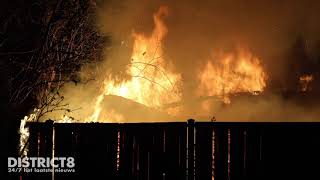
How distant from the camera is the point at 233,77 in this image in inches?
573

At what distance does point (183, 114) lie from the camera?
14320 millimetres

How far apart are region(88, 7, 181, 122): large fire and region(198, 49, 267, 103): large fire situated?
114 centimetres

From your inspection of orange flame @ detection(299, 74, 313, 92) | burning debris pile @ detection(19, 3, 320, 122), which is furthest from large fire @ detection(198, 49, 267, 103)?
orange flame @ detection(299, 74, 313, 92)

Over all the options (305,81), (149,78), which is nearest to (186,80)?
(149,78)

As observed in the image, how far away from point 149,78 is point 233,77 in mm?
2988

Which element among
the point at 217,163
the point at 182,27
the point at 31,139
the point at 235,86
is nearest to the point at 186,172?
the point at 217,163

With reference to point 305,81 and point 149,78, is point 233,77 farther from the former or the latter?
point 149,78

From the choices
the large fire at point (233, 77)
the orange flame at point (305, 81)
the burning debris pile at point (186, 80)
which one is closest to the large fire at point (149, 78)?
the burning debris pile at point (186, 80)

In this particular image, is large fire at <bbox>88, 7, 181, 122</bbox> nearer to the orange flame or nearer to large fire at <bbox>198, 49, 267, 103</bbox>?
large fire at <bbox>198, 49, 267, 103</bbox>

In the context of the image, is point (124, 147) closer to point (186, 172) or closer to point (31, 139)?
point (186, 172)

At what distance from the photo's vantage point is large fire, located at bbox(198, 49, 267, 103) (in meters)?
14.6

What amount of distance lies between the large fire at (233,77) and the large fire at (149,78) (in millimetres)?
1145

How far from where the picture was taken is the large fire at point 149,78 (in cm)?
1354

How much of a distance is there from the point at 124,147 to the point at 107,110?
5352mm
